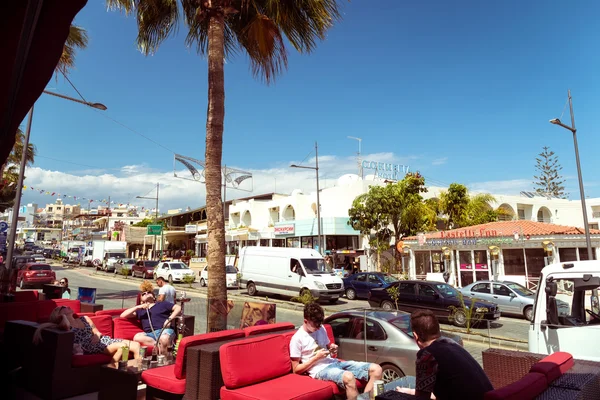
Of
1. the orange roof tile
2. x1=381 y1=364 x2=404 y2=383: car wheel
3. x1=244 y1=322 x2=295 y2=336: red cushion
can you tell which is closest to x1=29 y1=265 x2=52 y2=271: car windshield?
the orange roof tile

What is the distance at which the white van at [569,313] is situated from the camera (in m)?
5.04

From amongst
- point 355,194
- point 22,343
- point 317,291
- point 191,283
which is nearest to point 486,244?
point 317,291

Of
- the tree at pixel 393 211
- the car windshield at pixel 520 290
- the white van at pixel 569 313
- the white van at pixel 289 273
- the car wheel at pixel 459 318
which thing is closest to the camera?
the white van at pixel 569 313

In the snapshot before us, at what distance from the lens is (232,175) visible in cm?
3716

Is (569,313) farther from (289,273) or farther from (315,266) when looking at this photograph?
(289,273)

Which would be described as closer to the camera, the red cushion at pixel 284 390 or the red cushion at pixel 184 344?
the red cushion at pixel 284 390

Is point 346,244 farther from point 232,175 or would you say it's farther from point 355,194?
point 232,175

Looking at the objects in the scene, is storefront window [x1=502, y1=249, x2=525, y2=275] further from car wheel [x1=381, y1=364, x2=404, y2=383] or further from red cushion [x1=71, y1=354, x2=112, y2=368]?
red cushion [x1=71, y1=354, x2=112, y2=368]

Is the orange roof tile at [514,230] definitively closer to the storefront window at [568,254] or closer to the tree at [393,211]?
the storefront window at [568,254]

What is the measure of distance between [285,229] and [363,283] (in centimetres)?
1530

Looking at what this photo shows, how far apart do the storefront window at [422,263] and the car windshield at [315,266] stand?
8841 mm

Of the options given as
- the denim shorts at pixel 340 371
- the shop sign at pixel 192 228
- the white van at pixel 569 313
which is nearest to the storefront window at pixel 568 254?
the white van at pixel 569 313

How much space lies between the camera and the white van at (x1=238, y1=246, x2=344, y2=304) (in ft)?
61.7

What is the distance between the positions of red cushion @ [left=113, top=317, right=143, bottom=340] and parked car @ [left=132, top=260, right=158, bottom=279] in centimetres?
2718
